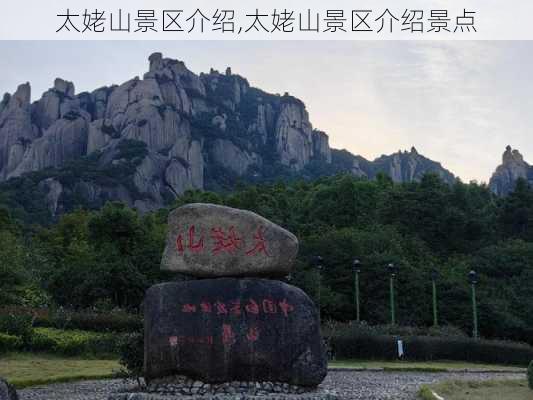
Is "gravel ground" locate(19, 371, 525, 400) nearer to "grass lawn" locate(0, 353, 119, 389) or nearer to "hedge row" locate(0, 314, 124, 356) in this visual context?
"grass lawn" locate(0, 353, 119, 389)

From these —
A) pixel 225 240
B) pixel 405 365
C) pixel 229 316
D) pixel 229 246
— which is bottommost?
pixel 405 365

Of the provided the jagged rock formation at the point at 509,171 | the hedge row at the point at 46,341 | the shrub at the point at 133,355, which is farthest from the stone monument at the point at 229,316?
the jagged rock formation at the point at 509,171

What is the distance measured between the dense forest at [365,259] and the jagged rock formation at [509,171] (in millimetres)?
74382

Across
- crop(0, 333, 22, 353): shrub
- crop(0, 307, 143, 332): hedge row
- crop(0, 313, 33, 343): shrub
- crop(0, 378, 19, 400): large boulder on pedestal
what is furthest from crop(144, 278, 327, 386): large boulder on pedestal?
crop(0, 307, 143, 332): hedge row

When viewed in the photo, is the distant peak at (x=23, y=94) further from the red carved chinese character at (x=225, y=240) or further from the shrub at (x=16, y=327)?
the red carved chinese character at (x=225, y=240)

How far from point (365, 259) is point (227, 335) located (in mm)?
20812

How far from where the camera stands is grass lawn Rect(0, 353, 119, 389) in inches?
524

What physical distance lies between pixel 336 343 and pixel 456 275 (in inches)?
614

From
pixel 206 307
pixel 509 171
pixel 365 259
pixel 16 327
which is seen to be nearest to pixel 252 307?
pixel 206 307

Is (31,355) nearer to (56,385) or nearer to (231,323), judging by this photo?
(56,385)

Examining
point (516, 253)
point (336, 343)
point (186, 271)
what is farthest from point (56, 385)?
point (516, 253)

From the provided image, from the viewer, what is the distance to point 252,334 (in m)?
10.2

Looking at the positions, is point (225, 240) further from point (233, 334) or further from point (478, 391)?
point (478, 391)

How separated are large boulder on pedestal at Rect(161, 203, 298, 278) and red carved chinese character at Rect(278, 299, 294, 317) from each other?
541 millimetres
